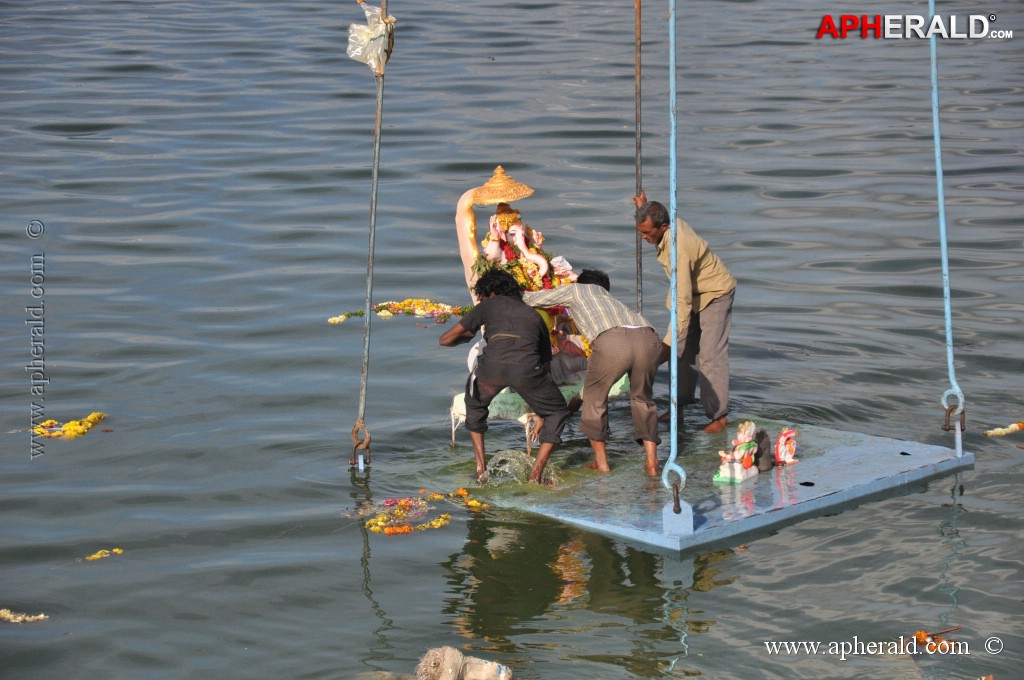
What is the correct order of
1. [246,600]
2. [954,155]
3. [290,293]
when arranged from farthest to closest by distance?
[954,155] → [290,293] → [246,600]

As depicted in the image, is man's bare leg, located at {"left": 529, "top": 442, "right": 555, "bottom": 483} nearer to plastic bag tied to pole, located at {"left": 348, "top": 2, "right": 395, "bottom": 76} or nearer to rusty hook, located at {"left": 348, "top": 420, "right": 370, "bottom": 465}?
rusty hook, located at {"left": 348, "top": 420, "right": 370, "bottom": 465}

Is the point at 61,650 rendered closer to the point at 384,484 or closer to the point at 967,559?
the point at 384,484

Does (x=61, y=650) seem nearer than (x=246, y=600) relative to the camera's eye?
Yes

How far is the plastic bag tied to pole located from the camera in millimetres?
9000

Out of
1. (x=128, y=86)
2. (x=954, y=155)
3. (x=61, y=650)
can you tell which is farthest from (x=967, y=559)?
(x=128, y=86)

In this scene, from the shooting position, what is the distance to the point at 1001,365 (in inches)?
468

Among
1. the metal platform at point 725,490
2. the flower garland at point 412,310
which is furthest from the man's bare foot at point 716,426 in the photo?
the flower garland at point 412,310

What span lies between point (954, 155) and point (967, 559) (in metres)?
13.3

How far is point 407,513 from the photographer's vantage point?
8992 millimetres

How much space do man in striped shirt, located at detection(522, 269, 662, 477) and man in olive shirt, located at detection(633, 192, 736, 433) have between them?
0.36 meters

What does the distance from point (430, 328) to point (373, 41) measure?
5.12 m

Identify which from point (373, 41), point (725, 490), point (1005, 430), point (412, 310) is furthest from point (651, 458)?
point (412, 310)

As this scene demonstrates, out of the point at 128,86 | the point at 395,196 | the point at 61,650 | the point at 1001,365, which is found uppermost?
the point at 128,86

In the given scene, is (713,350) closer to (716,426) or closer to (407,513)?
(716,426)
